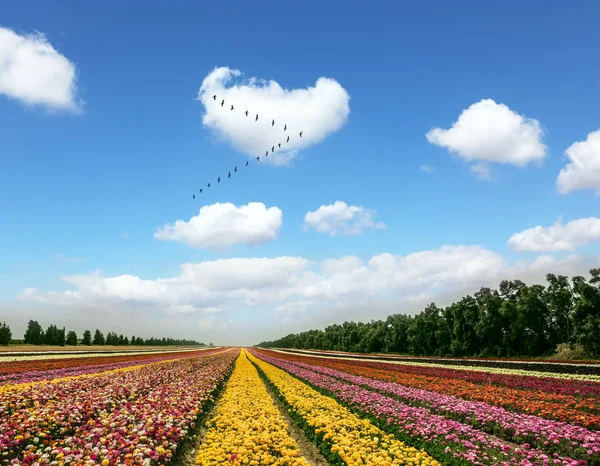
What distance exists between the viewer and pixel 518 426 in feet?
32.4

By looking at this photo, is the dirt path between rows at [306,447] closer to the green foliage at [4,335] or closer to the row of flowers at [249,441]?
the row of flowers at [249,441]

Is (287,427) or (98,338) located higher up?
(287,427)

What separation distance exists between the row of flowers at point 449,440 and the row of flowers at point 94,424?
5178mm

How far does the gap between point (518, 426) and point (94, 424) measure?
33.8ft

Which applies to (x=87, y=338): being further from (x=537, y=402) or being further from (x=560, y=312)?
(x=537, y=402)

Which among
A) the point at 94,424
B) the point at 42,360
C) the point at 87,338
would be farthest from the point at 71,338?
the point at 94,424

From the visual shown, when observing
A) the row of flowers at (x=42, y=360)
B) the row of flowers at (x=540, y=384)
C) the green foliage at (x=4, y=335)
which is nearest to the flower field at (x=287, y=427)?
the row of flowers at (x=540, y=384)

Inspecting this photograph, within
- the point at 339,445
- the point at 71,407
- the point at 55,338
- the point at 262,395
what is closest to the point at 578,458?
the point at 339,445

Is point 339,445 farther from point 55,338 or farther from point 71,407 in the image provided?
point 55,338

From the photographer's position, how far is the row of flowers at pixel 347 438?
279 inches

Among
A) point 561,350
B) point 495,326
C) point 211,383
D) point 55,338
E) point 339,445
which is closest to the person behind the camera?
point 339,445

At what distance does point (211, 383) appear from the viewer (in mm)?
17375

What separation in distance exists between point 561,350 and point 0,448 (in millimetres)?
52259

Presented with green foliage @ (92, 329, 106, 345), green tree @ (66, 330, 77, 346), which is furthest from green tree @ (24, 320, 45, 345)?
green foliage @ (92, 329, 106, 345)
